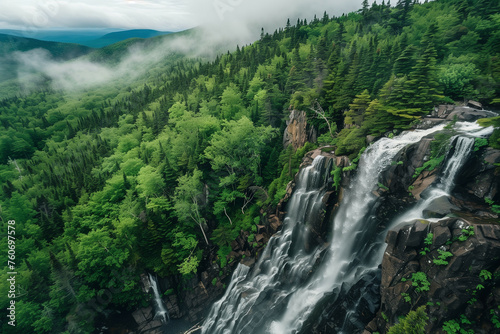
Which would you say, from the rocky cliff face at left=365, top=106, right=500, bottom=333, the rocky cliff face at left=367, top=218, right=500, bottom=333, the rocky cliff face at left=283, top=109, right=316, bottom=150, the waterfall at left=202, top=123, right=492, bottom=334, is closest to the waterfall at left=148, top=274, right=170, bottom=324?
the waterfall at left=202, top=123, right=492, bottom=334

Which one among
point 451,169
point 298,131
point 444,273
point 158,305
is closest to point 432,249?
point 444,273

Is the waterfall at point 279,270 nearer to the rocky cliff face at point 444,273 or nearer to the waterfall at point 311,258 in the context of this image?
the waterfall at point 311,258

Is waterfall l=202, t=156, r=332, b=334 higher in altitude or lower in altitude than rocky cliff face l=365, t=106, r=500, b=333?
lower

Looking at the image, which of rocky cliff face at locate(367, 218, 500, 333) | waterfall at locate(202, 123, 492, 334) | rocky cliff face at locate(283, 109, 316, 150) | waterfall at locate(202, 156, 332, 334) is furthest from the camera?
rocky cliff face at locate(283, 109, 316, 150)

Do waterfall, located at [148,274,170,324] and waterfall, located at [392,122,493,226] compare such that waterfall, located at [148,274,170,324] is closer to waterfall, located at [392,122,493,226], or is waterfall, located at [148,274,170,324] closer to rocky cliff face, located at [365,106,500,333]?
rocky cliff face, located at [365,106,500,333]

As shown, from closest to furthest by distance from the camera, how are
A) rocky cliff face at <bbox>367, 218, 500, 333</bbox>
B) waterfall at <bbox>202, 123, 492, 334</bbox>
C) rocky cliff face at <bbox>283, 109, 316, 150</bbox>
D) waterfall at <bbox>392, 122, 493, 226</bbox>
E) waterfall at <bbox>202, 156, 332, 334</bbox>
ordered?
1. rocky cliff face at <bbox>367, 218, 500, 333</bbox>
2. waterfall at <bbox>392, 122, 493, 226</bbox>
3. waterfall at <bbox>202, 123, 492, 334</bbox>
4. waterfall at <bbox>202, 156, 332, 334</bbox>
5. rocky cliff face at <bbox>283, 109, 316, 150</bbox>

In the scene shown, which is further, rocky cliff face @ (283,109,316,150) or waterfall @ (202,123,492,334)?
rocky cliff face @ (283,109,316,150)
